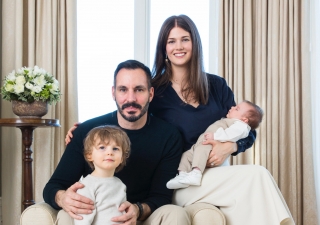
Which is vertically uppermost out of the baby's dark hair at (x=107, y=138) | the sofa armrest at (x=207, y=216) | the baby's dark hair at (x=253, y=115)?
the baby's dark hair at (x=253, y=115)

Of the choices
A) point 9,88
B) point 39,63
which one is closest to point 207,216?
point 9,88

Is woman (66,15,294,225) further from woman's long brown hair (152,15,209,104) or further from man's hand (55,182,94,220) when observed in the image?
man's hand (55,182,94,220)

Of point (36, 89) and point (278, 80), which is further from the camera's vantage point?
point (278, 80)

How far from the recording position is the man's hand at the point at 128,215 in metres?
2.03

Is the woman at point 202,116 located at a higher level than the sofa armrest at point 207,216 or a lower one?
higher

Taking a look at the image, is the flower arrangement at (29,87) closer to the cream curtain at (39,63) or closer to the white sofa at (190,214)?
the cream curtain at (39,63)

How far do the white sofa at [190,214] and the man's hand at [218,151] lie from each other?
1.05ft

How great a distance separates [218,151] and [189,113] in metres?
0.29

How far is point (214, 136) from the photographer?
260 centimetres

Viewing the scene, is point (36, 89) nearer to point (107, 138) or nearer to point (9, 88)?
point (9, 88)

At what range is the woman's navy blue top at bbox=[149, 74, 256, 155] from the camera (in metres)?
2.71

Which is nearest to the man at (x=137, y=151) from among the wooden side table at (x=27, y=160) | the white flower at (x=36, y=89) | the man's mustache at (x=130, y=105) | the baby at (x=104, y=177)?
the man's mustache at (x=130, y=105)

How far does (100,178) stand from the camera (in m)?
2.05

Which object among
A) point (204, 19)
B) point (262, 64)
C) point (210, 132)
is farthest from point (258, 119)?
point (204, 19)
